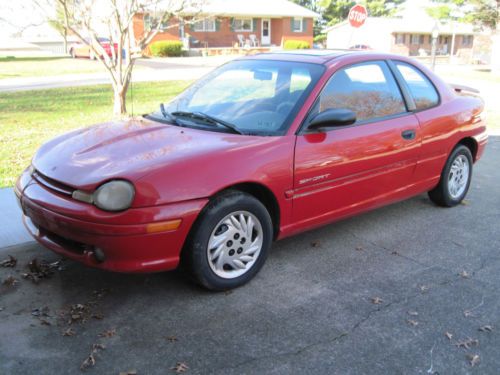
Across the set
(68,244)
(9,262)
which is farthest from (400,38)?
(68,244)

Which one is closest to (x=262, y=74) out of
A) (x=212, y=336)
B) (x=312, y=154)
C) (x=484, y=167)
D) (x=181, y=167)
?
(x=312, y=154)

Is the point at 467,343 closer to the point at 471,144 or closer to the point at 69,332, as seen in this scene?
the point at 69,332

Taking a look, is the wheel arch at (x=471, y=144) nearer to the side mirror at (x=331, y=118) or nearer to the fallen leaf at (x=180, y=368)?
the side mirror at (x=331, y=118)

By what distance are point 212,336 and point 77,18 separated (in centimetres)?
908

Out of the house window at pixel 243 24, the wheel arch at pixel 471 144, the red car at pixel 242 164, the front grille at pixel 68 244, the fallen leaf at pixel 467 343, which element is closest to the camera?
the fallen leaf at pixel 467 343

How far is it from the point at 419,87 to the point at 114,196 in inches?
132

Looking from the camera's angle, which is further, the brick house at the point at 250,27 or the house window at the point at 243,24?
the house window at the point at 243,24

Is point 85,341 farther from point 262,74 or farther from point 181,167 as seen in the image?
point 262,74

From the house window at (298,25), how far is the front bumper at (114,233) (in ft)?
152

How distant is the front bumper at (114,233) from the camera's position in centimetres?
319

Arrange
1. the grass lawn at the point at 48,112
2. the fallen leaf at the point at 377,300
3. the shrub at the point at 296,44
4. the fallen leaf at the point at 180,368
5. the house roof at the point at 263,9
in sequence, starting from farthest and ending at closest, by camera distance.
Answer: the house roof at the point at 263,9 < the shrub at the point at 296,44 < the grass lawn at the point at 48,112 < the fallen leaf at the point at 377,300 < the fallen leaf at the point at 180,368

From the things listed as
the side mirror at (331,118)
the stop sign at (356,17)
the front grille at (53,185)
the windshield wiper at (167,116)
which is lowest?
the front grille at (53,185)

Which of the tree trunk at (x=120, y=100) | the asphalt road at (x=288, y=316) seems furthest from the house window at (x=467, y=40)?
the asphalt road at (x=288, y=316)

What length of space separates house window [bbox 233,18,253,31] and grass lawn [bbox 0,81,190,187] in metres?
28.4
